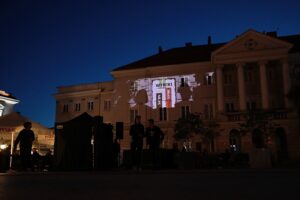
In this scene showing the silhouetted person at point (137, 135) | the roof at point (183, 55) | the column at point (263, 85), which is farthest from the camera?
the roof at point (183, 55)

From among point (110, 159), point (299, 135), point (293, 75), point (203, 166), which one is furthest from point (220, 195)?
point (293, 75)

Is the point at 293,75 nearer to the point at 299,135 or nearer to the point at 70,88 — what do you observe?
the point at 299,135

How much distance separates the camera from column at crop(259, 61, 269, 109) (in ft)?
130

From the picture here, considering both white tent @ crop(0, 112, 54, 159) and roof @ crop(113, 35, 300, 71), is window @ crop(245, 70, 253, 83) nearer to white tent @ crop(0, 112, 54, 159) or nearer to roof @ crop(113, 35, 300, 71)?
roof @ crop(113, 35, 300, 71)

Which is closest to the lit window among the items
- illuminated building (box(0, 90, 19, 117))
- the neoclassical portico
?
the neoclassical portico

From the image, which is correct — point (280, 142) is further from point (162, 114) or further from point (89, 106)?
point (89, 106)

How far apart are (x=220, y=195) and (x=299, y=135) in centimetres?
3604

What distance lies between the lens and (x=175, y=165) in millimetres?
18312

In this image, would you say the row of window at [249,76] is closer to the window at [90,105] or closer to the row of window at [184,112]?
the row of window at [184,112]

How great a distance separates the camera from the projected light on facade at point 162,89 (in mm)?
43438

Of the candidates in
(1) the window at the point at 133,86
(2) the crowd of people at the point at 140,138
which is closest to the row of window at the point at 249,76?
(1) the window at the point at 133,86

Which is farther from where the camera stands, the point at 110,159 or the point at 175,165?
the point at 175,165

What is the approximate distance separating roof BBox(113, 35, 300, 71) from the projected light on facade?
201 centimetres

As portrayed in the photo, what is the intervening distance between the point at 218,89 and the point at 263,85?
497 centimetres
